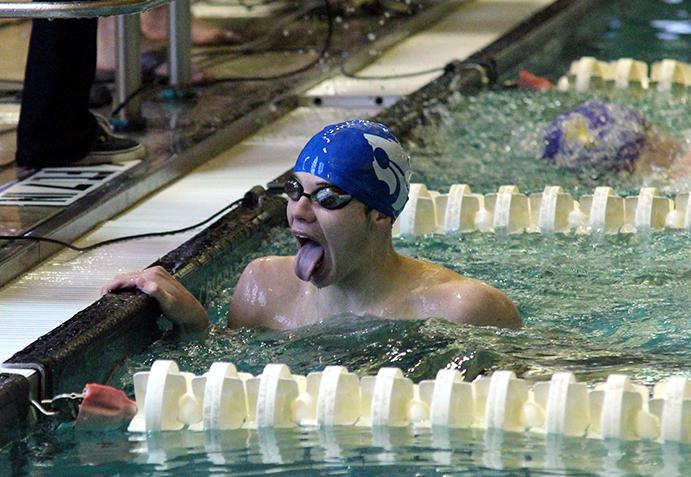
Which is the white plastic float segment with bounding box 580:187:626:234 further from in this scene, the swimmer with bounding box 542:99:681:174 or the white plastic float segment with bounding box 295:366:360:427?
the white plastic float segment with bounding box 295:366:360:427

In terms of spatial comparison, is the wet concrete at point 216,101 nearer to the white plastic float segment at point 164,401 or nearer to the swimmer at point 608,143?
the white plastic float segment at point 164,401

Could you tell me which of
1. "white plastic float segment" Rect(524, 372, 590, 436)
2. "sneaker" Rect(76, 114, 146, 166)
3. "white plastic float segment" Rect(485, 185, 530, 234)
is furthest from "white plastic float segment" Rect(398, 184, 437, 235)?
"white plastic float segment" Rect(524, 372, 590, 436)

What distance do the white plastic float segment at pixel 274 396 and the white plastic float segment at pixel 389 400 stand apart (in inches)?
5.5

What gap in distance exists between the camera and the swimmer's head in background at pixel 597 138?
5.22 metres

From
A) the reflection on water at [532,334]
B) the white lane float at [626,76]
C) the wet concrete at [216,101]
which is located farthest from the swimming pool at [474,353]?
the white lane float at [626,76]

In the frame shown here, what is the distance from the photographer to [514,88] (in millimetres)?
6852

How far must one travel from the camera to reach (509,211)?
4.45 metres

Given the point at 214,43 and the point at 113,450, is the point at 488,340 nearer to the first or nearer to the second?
the point at 113,450

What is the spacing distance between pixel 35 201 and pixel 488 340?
1.74 m

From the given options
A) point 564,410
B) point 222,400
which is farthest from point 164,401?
point 564,410

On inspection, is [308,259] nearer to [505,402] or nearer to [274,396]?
[274,396]

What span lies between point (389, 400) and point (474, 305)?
1.49 ft

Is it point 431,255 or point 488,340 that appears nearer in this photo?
point 488,340

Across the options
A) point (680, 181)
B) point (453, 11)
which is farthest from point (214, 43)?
point (680, 181)
